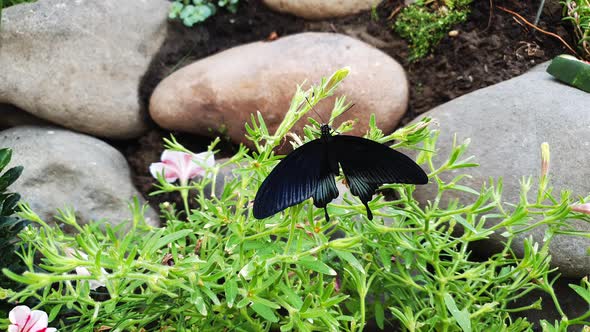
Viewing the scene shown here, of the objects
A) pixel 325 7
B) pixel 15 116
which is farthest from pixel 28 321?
pixel 325 7

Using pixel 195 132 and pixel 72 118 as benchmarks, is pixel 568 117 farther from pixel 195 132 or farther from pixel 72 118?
pixel 72 118

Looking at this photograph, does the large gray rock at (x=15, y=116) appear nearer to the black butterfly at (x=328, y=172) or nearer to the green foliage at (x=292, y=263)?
the green foliage at (x=292, y=263)

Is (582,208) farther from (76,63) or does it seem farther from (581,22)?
(76,63)

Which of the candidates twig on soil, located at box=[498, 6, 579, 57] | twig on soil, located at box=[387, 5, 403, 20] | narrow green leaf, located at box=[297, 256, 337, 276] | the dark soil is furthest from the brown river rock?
narrow green leaf, located at box=[297, 256, 337, 276]

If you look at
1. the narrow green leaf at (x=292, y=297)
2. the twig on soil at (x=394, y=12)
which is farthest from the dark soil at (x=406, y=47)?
A: the narrow green leaf at (x=292, y=297)

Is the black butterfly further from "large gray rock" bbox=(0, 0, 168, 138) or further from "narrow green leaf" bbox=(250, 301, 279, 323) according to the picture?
"large gray rock" bbox=(0, 0, 168, 138)
